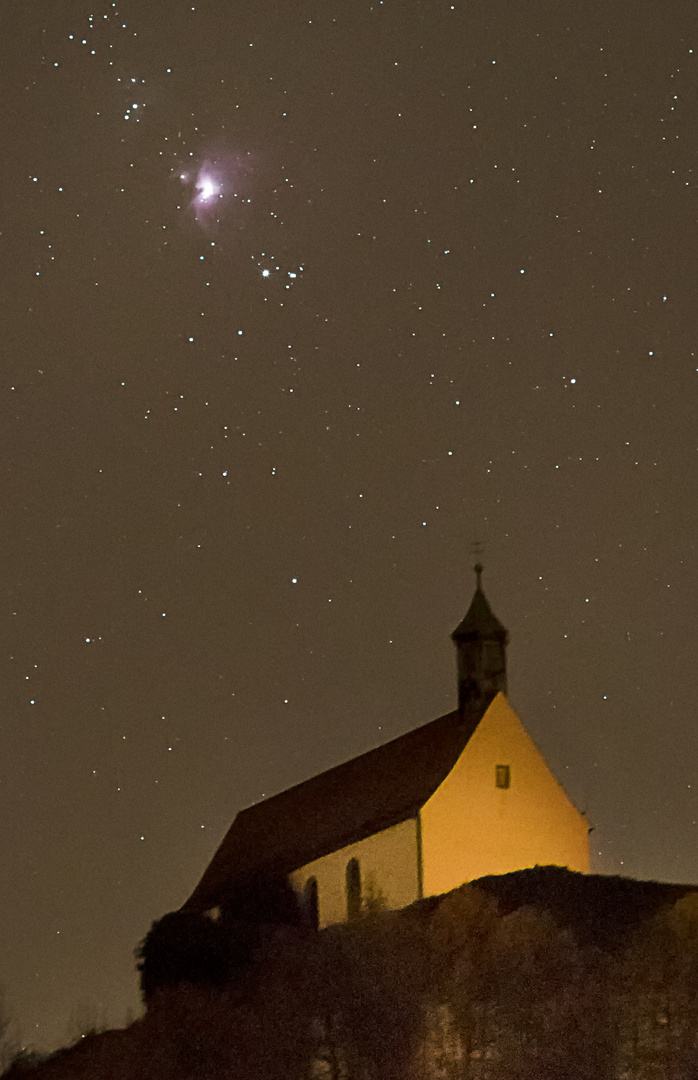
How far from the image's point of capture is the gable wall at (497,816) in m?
54.8

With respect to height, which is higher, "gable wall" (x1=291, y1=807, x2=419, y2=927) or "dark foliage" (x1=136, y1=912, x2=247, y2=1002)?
"gable wall" (x1=291, y1=807, x2=419, y2=927)

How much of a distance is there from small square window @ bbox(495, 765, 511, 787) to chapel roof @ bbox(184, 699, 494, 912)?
62.1 inches

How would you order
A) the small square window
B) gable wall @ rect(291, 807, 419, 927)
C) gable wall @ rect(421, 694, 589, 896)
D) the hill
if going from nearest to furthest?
the hill → gable wall @ rect(291, 807, 419, 927) → gable wall @ rect(421, 694, 589, 896) → the small square window

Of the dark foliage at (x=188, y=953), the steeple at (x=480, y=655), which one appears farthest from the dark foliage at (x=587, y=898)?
the steeple at (x=480, y=655)

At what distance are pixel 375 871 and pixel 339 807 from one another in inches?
246

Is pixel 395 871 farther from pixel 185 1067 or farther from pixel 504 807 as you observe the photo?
pixel 185 1067

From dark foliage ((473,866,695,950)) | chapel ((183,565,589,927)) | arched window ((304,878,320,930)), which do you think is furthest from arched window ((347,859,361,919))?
dark foliage ((473,866,695,950))

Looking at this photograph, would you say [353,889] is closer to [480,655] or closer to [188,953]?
[188,953]

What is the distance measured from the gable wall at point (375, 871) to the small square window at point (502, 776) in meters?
3.84

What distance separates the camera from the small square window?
5712 cm

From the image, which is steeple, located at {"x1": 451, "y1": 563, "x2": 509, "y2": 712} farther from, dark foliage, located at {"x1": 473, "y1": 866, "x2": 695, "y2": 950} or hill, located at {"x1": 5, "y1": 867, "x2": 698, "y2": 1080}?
hill, located at {"x1": 5, "y1": 867, "x2": 698, "y2": 1080}

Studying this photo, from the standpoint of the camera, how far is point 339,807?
61.8m

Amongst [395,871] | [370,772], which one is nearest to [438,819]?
[395,871]

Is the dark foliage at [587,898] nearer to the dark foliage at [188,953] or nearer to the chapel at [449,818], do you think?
the chapel at [449,818]
